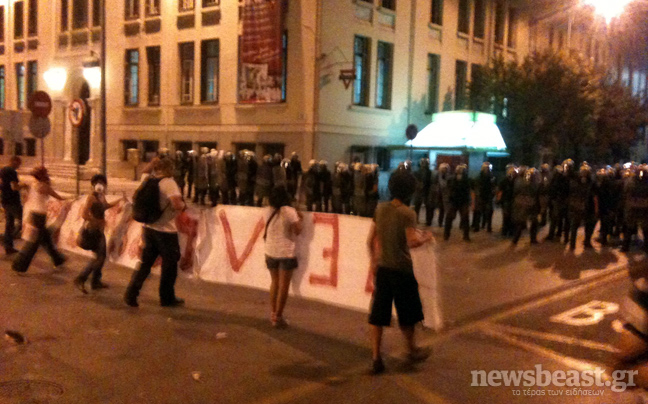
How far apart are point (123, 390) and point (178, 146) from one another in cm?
2365

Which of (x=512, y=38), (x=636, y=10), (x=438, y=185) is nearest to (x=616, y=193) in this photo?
(x=438, y=185)

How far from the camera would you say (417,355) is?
5.82 meters

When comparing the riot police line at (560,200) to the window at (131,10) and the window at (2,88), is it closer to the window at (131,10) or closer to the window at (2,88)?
the window at (131,10)

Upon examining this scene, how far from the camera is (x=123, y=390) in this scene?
504cm

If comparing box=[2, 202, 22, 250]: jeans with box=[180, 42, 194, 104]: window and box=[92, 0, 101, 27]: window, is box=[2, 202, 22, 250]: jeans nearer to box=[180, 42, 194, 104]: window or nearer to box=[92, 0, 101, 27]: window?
box=[180, 42, 194, 104]: window

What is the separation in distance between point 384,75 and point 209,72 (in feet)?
24.7

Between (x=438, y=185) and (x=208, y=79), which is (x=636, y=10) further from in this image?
(x=438, y=185)

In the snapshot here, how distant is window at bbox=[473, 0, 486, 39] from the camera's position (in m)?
30.3

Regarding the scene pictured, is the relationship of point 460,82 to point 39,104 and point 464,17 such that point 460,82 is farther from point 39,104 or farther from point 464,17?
point 39,104

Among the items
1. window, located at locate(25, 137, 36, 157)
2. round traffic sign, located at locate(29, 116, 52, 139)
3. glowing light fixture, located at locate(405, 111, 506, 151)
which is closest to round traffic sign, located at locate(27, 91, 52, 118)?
round traffic sign, located at locate(29, 116, 52, 139)

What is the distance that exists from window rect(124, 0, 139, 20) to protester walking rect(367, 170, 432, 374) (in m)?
26.9

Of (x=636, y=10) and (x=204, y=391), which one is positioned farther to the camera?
(x=636, y=10)

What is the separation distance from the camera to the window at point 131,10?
96.2ft

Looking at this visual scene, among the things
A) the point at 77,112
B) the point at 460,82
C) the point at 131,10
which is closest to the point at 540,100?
the point at 460,82
